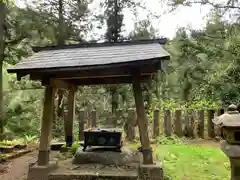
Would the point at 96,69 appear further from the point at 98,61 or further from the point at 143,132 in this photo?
the point at 143,132

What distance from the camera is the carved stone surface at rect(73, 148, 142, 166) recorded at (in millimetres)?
5949

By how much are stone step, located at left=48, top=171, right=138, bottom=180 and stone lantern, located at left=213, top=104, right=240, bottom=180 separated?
6.68 feet

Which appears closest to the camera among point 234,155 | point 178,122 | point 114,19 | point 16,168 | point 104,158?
point 234,155

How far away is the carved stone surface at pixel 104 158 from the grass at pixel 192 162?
0.86 metres

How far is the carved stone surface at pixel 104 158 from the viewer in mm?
5949

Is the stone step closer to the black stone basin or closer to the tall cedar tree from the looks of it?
the black stone basin

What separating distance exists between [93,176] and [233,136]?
9.09 feet

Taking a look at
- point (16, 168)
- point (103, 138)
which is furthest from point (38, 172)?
point (103, 138)

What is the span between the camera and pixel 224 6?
1087cm

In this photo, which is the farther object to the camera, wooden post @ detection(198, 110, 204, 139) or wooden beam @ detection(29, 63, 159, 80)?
wooden post @ detection(198, 110, 204, 139)

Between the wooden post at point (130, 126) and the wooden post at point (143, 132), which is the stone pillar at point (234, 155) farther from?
the wooden post at point (130, 126)

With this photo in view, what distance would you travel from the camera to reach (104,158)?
600 centimetres

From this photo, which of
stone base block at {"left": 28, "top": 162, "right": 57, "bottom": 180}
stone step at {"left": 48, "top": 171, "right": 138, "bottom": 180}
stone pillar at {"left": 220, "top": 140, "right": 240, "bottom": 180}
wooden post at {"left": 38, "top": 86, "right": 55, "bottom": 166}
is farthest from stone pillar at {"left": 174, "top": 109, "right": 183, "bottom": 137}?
stone pillar at {"left": 220, "top": 140, "right": 240, "bottom": 180}

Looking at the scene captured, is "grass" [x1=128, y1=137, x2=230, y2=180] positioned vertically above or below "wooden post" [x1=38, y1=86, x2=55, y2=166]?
below
